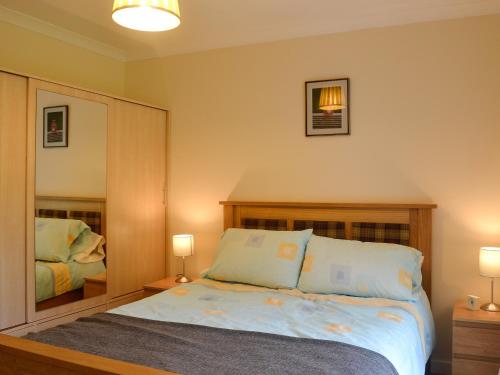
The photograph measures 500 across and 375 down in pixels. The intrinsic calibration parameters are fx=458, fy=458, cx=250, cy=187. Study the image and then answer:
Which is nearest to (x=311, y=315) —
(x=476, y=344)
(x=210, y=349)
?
(x=210, y=349)

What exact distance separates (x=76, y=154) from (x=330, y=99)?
1789 millimetres

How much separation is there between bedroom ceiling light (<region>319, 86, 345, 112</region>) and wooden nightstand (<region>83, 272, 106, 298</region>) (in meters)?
1.98

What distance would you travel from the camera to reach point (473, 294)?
291 centimetres

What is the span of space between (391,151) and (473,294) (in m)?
1.05

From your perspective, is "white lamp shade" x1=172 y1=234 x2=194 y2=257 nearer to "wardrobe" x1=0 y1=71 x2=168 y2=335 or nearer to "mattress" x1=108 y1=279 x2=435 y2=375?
"wardrobe" x1=0 y1=71 x2=168 y2=335

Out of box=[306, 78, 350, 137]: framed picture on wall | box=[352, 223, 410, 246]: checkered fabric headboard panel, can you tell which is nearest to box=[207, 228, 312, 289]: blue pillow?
box=[352, 223, 410, 246]: checkered fabric headboard panel

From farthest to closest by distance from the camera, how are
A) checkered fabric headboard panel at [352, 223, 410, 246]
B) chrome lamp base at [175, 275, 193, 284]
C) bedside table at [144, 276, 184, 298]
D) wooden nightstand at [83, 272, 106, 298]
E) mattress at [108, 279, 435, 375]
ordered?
chrome lamp base at [175, 275, 193, 284] → bedside table at [144, 276, 184, 298] → wooden nightstand at [83, 272, 106, 298] → checkered fabric headboard panel at [352, 223, 410, 246] → mattress at [108, 279, 435, 375]

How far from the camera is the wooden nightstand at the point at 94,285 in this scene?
10.3ft

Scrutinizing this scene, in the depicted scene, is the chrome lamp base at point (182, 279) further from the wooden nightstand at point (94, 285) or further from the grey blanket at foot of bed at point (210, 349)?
the grey blanket at foot of bed at point (210, 349)

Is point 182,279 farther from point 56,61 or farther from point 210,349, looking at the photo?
point 56,61

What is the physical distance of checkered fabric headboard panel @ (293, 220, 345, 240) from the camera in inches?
125

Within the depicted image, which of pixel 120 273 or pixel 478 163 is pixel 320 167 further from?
pixel 120 273

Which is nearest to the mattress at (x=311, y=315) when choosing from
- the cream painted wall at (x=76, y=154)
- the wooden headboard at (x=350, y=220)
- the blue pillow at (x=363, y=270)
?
the blue pillow at (x=363, y=270)

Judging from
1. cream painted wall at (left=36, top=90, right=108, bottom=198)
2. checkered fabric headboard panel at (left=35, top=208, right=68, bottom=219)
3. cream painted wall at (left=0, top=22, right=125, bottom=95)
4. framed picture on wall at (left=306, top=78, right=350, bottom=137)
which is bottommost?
checkered fabric headboard panel at (left=35, top=208, right=68, bottom=219)
